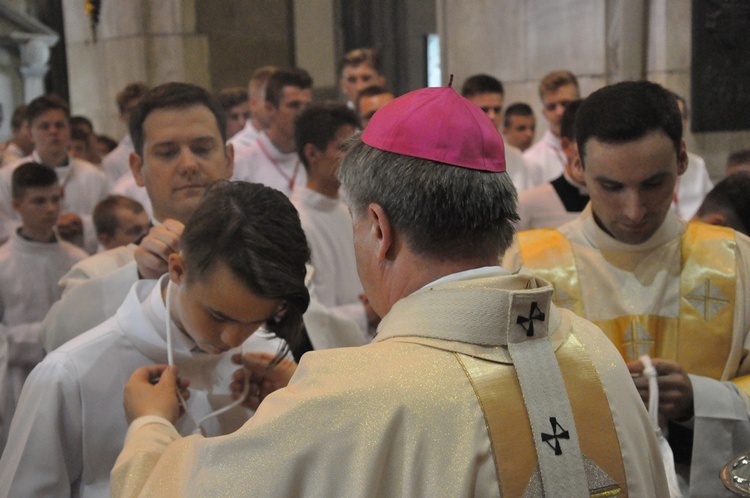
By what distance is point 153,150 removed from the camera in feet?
10.4

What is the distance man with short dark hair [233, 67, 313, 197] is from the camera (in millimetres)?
6051

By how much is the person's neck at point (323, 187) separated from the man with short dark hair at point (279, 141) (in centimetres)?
111

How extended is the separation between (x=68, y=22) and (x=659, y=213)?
2.87 meters

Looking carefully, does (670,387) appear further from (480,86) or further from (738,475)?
(480,86)

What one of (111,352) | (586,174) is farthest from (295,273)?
(586,174)

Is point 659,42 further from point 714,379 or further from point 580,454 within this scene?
point 580,454

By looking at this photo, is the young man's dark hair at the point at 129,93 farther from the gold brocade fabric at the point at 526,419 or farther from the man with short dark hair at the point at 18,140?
the gold brocade fabric at the point at 526,419

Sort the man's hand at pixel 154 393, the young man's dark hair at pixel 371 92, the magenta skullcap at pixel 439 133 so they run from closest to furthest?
the magenta skullcap at pixel 439 133 < the man's hand at pixel 154 393 < the young man's dark hair at pixel 371 92

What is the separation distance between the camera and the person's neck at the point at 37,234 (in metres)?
4.13

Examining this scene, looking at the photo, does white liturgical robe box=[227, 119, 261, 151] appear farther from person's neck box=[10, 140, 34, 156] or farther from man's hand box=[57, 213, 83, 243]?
man's hand box=[57, 213, 83, 243]

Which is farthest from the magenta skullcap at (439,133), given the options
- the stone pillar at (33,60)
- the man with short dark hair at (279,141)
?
the man with short dark hair at (279,141)

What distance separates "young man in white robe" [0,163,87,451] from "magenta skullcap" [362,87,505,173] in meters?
1.98

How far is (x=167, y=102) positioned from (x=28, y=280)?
1173 millimetres

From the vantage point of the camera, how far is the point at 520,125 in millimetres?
7793
